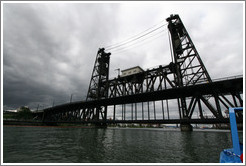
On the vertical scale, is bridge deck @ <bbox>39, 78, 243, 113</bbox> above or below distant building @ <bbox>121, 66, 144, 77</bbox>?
below

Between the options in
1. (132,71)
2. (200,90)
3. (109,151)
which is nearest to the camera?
(109,151)

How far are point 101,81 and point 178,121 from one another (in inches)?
1382

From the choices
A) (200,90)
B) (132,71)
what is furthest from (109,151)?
(132,71)

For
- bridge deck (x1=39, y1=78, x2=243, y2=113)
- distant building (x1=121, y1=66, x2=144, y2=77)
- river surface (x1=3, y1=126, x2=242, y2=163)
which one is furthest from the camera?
distant building (x1=121, y1=66, x2=144, y2=77)

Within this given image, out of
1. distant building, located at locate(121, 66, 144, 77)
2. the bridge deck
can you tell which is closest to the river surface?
the bridge deck

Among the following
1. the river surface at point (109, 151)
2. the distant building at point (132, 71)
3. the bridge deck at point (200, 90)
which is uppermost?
the distant building at point (132, 71)

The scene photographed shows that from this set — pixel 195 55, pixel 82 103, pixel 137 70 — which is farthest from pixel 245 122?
pixel 82 103

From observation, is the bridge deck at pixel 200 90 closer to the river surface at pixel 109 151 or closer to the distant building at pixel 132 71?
the distant building at pixel 132 71

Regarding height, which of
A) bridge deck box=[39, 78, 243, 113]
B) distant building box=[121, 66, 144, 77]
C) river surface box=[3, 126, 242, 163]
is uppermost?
distant building box=[121, 66, 144, 77]

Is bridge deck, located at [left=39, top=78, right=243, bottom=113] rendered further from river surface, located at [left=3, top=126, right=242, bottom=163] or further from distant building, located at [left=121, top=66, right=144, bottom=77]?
river surface, located at [left=3, top=126, right=242, bottom=163]

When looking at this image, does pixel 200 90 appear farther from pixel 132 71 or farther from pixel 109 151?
pixel 109 151

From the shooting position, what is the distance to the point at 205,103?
25438mm

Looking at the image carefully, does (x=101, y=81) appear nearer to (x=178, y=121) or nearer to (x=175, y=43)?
(x=175, y=43)

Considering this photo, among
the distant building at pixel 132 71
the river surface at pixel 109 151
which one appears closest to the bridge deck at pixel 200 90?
the distant building at pixel 132 71
